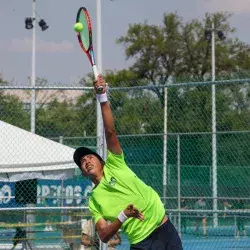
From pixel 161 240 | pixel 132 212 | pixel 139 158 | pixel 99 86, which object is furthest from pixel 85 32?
pixel 139 158

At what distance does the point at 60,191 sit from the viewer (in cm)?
1457

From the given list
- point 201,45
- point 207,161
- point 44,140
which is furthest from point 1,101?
point 201,45

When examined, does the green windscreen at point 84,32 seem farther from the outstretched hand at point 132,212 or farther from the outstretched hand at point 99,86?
the outstretched hand at point 132,212

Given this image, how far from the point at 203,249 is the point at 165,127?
2.53 metres

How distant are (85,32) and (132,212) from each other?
2.87 m

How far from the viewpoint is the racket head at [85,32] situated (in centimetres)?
807

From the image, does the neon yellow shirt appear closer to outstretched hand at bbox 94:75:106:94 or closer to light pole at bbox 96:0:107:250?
outstretched hand at bbox 94:75:106:94

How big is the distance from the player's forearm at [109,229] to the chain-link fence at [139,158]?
4.03 metres

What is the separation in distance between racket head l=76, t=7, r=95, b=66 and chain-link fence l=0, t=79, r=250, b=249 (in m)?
2.06

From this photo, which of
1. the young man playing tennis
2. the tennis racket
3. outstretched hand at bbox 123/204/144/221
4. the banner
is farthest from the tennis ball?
the banner

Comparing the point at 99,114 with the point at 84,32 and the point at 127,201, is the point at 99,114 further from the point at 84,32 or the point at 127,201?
the point at 127,201

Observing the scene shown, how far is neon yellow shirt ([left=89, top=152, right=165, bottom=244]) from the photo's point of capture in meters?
6.41

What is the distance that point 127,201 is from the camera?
6.39 metres

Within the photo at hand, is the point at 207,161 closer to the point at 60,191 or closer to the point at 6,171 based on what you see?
the point at 60,191
